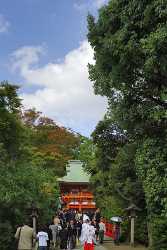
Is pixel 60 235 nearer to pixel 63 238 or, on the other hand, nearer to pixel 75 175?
pixel 63 238

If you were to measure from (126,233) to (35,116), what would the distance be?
3081 cm

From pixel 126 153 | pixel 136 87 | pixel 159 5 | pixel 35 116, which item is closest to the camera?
pixel 159 5

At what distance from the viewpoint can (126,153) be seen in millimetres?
26688

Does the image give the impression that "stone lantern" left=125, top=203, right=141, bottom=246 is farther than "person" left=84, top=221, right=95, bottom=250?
Yes

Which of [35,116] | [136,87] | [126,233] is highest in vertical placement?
[35,116]

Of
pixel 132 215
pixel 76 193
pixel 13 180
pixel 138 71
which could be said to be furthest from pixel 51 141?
pixel 138 71

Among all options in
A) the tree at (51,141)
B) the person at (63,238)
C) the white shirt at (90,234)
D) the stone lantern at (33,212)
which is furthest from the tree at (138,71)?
the tree at (51,141)

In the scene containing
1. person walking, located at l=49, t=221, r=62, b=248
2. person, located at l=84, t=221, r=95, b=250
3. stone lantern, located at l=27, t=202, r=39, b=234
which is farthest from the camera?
person walking, located at l=49, t=221, r=62, b=248

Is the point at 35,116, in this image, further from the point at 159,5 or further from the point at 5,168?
the point at 159,5

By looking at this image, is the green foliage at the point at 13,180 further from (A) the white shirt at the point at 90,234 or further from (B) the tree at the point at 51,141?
(B) the tree at the point at 51,141

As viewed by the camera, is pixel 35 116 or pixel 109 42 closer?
pixel 109 42

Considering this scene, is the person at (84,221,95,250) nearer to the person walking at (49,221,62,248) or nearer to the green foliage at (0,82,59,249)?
the green foliage at (0,82,59,249)

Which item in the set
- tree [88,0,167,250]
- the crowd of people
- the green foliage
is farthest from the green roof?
tree [88,0,167,250]

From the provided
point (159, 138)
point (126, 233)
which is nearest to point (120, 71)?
point (159, 138)
